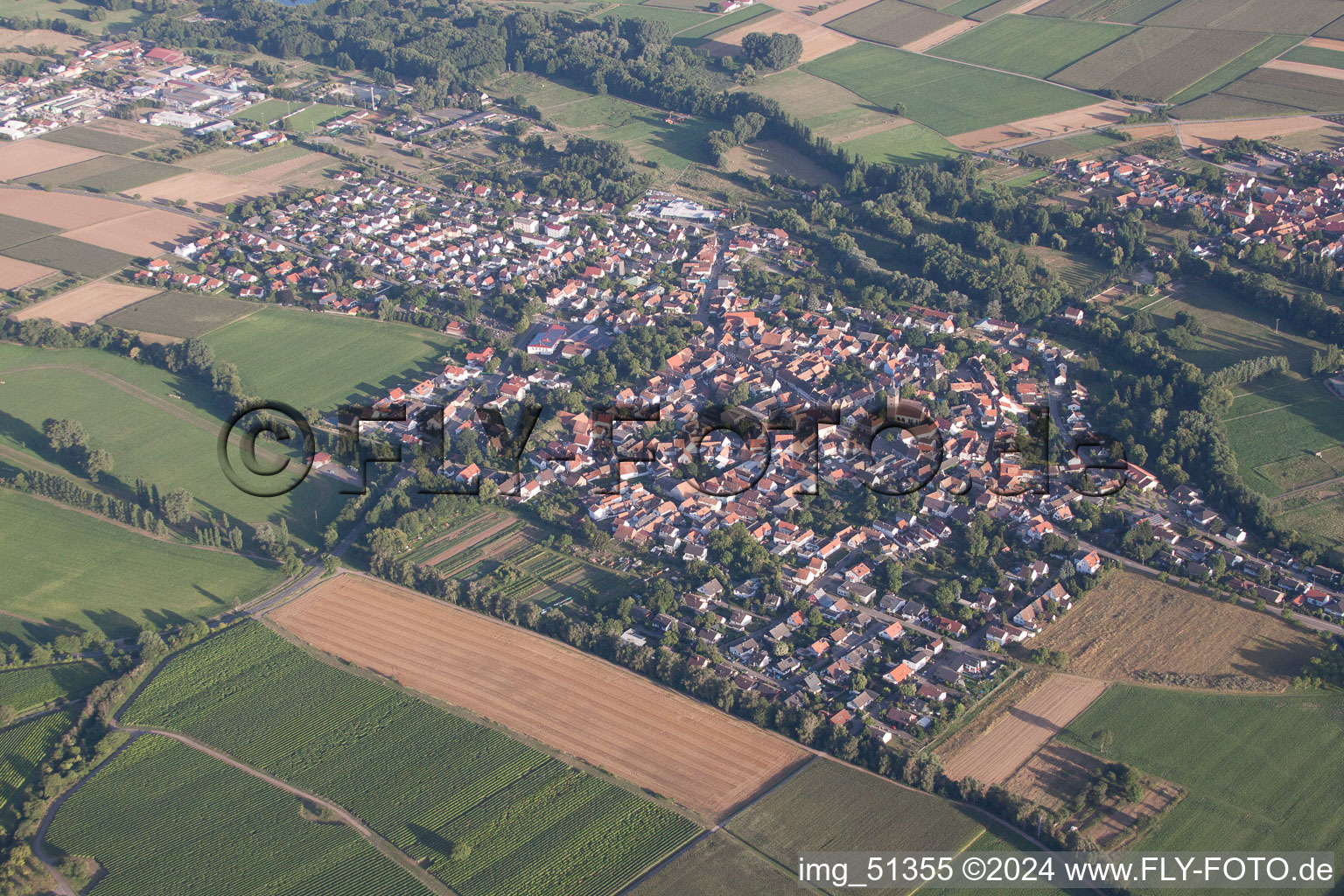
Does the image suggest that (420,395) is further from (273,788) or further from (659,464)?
(273,788)

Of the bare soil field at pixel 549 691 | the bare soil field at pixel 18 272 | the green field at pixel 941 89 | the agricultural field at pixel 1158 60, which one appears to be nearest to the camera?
the bare soil field at pixel 549 691

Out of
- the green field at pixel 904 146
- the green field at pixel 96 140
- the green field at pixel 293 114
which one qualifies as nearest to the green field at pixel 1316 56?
the green field at pixel 904 146

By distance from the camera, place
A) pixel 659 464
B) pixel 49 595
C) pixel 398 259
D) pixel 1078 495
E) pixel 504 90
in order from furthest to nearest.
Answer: pixel 504 90 < pixel 398 259 < pixel 659 464 < pixel 1078 495 < pixel 49 595

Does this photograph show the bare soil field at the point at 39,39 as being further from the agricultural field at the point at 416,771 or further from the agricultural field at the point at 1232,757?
the agricultural field at the point at 1232,757

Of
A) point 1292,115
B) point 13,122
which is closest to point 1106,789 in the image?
point 1292,115

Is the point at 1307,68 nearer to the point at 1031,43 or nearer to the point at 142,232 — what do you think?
the point at 1031,43

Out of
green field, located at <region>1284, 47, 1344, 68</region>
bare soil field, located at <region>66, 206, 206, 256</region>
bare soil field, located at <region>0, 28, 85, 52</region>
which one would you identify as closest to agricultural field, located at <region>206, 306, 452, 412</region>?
bare soil field, located at <region>66, 206, 206, 256</region>
